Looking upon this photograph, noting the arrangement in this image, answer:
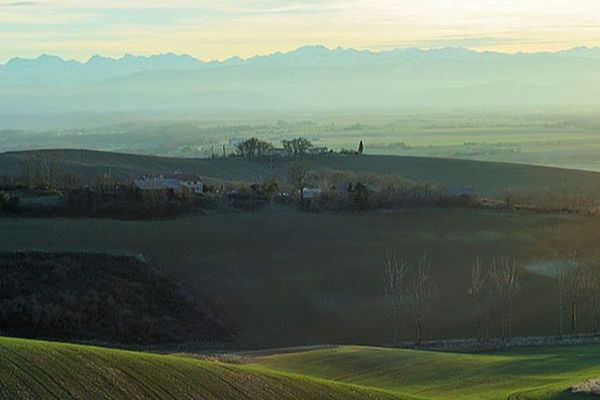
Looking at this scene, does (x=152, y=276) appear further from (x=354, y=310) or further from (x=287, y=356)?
(x=287, y=356)

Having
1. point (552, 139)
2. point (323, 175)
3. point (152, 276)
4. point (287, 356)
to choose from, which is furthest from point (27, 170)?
point (552, 139)

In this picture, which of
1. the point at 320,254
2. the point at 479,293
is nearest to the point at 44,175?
the point at 320,254

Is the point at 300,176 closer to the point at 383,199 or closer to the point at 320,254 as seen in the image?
the point at 383,199

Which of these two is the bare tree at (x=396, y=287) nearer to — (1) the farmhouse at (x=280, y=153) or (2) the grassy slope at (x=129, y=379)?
(2) the grassy slope at (x=129, y=379)

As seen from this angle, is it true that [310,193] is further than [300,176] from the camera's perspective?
No

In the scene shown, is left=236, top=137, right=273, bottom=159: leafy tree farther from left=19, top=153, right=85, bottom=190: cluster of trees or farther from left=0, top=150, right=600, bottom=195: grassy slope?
left=19, top=153, right=85, bottom=190: cluster of trees

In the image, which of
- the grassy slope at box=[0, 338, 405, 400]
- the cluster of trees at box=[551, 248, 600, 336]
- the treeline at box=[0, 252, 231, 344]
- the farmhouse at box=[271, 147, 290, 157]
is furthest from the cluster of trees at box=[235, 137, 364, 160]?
the grassy slope at box=[0, 338, 405, 400]
